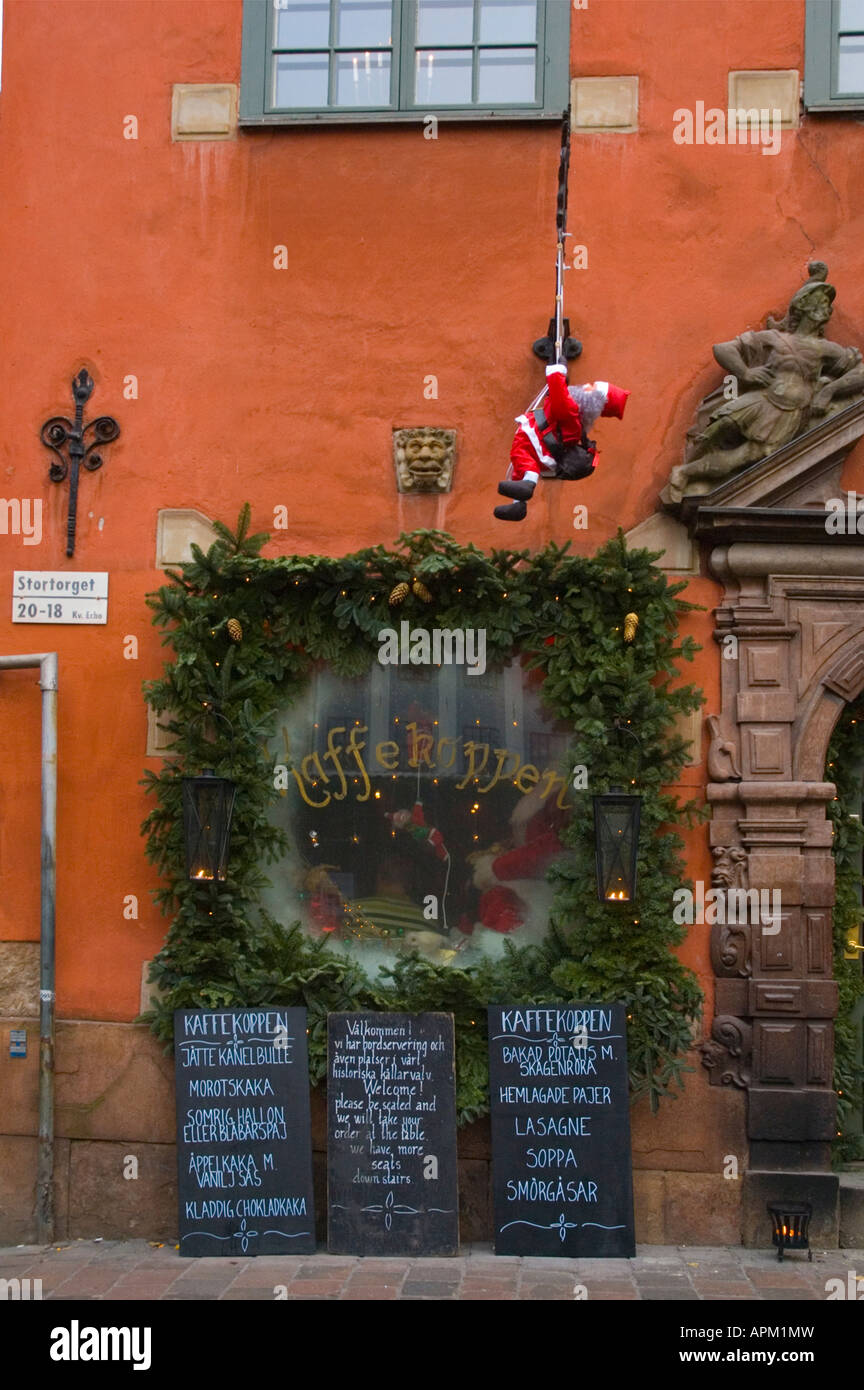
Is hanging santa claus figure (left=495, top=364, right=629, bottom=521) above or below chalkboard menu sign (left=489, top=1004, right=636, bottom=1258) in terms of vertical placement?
above

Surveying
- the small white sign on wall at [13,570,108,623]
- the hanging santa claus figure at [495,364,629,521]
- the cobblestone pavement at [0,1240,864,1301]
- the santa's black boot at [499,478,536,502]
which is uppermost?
the hanging santa claus figure at [495,364,629,521]

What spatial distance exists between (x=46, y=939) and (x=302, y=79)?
15.1 feet

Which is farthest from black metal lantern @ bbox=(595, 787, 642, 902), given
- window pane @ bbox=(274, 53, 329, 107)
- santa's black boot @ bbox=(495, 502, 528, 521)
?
window pane @ bbox=(274, 53, 329, 107)

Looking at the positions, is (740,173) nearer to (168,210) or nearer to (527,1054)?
(168,210)

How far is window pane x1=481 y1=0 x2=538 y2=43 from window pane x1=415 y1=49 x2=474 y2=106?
6.1 inches

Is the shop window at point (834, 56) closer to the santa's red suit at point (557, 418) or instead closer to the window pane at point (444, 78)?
the window pane at point (444, 78)

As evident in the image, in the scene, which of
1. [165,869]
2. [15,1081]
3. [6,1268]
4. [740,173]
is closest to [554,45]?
[740,173]

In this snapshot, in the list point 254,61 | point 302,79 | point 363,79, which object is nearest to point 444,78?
point 363,79

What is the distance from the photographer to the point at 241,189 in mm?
7867

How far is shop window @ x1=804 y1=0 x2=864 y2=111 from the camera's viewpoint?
7637 mm

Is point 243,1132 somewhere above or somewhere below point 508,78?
below

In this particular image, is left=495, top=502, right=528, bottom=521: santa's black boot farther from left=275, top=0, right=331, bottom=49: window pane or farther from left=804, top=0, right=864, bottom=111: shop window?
left=275, top=0, right=331, bottom=49: window pane

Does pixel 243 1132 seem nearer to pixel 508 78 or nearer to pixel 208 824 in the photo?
pixel 208 824

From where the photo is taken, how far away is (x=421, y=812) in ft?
24.9
